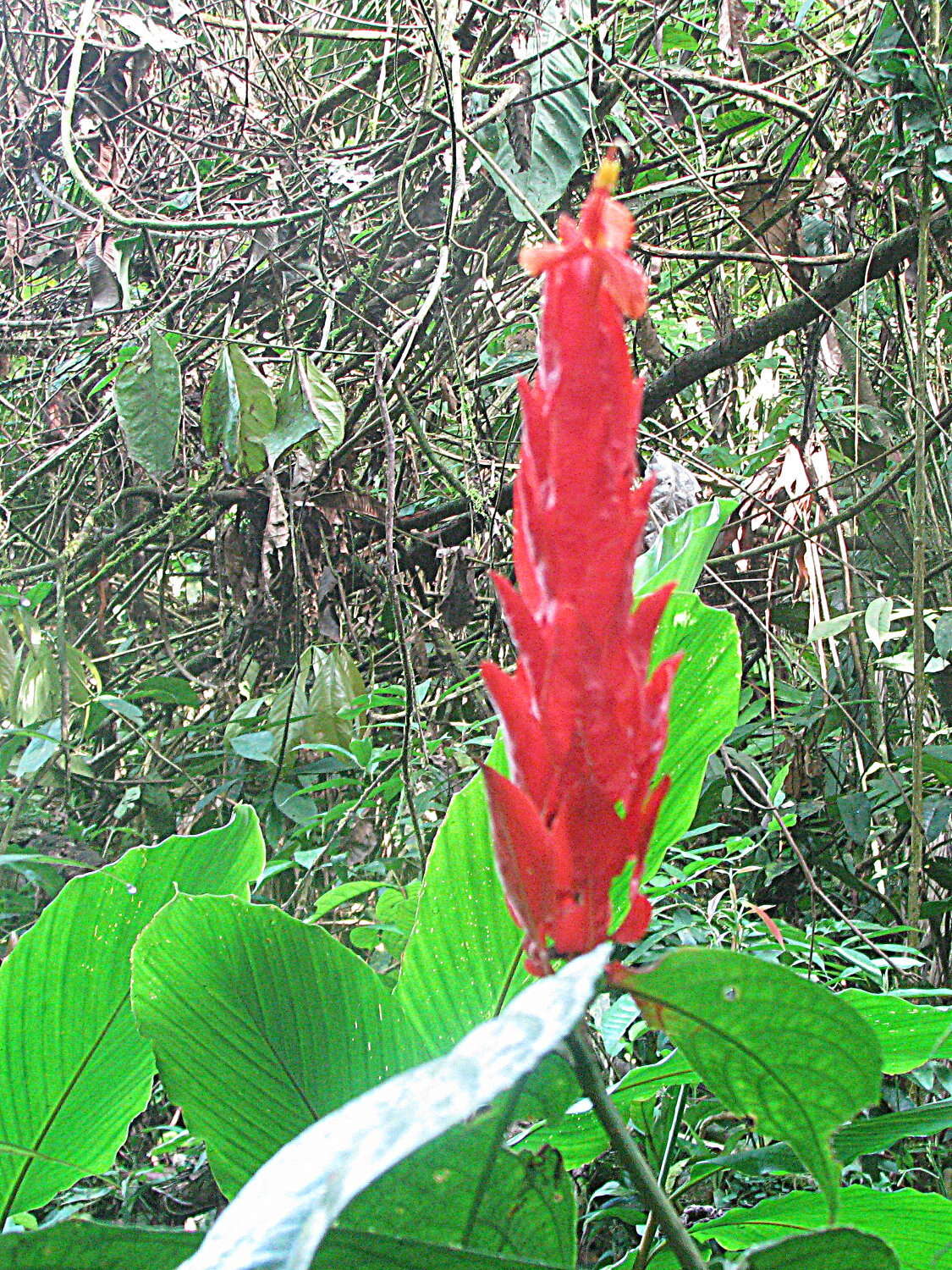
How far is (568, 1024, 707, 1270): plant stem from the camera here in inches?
15.6

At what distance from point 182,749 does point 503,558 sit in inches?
34.9

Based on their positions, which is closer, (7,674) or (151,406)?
(151,406)

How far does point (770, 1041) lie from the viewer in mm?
389

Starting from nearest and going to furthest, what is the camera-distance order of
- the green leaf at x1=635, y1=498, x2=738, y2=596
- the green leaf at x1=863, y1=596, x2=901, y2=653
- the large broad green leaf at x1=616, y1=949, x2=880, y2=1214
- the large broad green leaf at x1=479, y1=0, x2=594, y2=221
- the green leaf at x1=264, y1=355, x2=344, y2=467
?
the large broad green leaf at x1=616, y1=949, x2=880, y2=1214 < the green leaf at x1=635, y1=498, x2=738, y2=596 < the green leaf at x1=863, y1=596, x2=901, y2=653 < the large broad green leaf at x1=479, y1=0, x2=594, y2=221 < the green leaf at x1=264, y1=355, x2=344, y2=467

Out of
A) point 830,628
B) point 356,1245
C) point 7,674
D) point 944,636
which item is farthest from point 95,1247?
point 7,674

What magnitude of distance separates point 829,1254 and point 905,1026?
0.27 m

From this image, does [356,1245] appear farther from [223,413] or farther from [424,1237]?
[223,413]

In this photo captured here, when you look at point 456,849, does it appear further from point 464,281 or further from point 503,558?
point 464,281

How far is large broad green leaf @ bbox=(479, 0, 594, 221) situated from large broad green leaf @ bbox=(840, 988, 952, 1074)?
1494 mm


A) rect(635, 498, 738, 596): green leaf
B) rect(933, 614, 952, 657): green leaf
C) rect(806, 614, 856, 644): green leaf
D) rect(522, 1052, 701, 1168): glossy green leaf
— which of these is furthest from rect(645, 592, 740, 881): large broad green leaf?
rect(933, 614, 952, 657): green leaf

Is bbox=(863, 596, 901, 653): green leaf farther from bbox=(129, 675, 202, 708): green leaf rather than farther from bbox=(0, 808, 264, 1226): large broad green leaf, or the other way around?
bbox=(129, 675, 202, 708): green leaf

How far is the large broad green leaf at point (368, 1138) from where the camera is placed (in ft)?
0.86

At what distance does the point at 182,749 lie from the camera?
246 centimetres

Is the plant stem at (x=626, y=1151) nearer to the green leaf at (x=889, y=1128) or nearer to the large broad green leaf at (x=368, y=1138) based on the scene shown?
the large broad green leaf at (x=368, y=1138)
